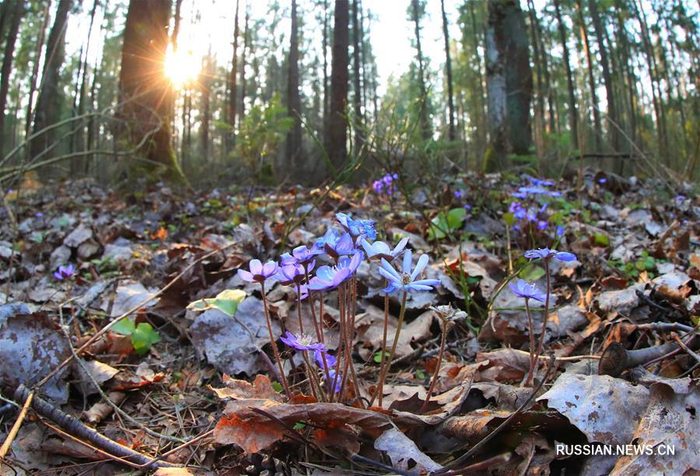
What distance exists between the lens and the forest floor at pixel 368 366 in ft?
3.10

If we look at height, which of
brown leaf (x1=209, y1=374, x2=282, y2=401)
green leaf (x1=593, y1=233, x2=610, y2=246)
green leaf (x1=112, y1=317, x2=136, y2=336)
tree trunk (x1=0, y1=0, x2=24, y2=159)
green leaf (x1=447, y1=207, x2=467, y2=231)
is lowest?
brown leaf (x1=209, y1=374, x2=282, y2=401)

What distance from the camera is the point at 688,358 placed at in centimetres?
119

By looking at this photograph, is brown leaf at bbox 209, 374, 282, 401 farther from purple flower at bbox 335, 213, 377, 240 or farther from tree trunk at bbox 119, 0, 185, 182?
tree trunk at bbox 119, 0, 185, 182

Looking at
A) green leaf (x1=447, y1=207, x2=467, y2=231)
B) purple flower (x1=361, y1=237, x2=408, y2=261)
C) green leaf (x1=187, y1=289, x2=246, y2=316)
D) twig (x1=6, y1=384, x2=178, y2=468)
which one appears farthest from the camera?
green leaf (x1=447, y1=207, x2=467, y2=231)

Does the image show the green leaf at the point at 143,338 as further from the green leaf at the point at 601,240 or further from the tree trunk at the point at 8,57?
the tree trunk at the point at 8,57

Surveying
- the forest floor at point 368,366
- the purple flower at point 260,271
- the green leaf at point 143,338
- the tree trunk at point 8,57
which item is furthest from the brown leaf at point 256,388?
the tree trunk at point 8,57

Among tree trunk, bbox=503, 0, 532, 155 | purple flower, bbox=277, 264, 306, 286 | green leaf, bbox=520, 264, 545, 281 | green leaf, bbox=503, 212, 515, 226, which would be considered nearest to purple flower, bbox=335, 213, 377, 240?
purple flower, bbox=277, 264, 306, 286

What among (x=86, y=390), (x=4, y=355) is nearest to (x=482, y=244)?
(x=86, y=390)

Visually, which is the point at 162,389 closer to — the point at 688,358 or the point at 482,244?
the point at 688,358

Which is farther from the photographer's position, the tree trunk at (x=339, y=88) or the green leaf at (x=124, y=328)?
the tree trunk at (x=339, y=88)

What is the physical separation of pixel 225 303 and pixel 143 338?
0.52 meters

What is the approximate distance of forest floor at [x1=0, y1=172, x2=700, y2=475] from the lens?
0.94m

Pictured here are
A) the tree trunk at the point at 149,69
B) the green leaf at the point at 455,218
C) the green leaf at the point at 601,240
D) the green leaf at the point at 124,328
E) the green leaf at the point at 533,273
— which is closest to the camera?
the green leaf at the point at 124,328

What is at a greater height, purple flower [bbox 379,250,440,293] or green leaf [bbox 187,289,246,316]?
purple flower [bbox 379,250,440,293]
